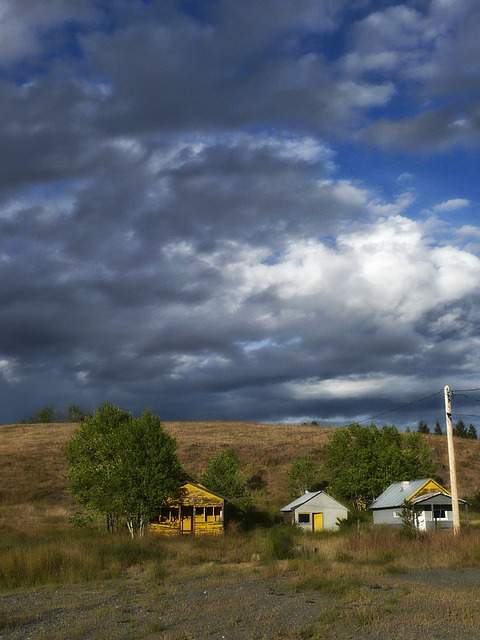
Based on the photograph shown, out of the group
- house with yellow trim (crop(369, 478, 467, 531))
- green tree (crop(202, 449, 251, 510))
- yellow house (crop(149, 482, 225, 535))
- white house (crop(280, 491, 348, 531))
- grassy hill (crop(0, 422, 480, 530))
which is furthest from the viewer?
grassy hill (crop(0, 422, 480, 530))

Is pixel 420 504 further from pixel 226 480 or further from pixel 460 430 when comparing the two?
pixel 460 430

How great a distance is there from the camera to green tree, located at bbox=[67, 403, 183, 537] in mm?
41844

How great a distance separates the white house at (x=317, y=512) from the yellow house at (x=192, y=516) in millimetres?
7945

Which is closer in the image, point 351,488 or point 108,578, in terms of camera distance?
point 108,578

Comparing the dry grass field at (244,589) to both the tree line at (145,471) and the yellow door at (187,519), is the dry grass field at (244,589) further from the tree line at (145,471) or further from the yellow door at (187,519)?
the yellow door at (187,519)

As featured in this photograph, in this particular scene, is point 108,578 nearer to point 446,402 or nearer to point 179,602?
point 179,602

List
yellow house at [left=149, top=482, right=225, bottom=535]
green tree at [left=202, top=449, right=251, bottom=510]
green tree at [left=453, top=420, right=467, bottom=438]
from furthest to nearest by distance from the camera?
green tree at [left=453, top=420, right=467, bottom=438]
green tree at [left=202, top=449, right=251, bottom=510]
yellow house at [left=149, top=482, right=225, bottom=535]

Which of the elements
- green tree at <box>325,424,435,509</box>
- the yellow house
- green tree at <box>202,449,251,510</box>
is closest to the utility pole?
the yellow house

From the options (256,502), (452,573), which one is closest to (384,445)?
(256,502)

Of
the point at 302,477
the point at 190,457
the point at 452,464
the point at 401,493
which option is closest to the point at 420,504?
the point at 401,493

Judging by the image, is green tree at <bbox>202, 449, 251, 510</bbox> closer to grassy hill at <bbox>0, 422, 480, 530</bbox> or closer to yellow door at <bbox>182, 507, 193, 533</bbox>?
yellow door at <bbox>182, 507, 193, 533</bbox>

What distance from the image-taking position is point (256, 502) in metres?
67.8

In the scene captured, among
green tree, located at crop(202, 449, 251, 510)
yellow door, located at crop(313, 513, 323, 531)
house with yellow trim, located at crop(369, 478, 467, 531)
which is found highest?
green tree, located at crop(202, 449, 251, 510)

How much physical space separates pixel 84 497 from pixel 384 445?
30863mm
